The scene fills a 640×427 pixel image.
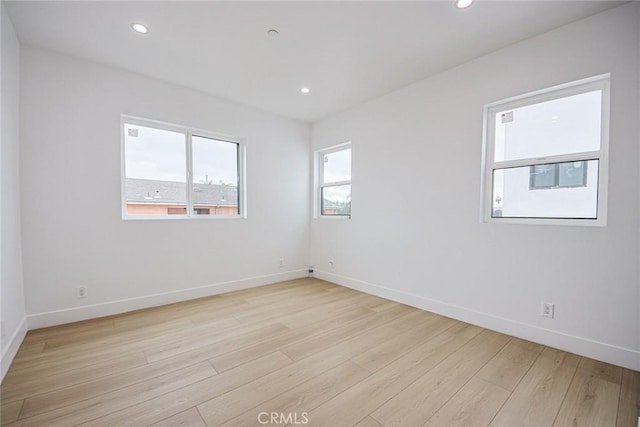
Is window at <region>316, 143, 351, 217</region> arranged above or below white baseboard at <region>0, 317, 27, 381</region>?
above

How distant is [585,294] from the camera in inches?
82.4

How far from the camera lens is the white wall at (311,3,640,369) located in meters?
1.94

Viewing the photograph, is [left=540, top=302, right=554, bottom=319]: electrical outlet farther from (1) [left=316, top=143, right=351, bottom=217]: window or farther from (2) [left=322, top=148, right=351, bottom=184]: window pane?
(2) [left=322, top=148, right=351, bottom=184]: window pane

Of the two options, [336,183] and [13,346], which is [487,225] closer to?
[336,183]

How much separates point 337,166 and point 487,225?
2423 mm

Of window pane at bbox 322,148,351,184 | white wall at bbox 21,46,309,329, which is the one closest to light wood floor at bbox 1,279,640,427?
white wall at bbox 21,46,309,329

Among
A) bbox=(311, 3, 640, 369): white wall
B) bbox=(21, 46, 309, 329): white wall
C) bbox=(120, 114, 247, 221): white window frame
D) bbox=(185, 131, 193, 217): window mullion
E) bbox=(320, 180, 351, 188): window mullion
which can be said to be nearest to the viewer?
bbox=(311, 3, 640, 369): white wall

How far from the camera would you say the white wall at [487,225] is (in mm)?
1944

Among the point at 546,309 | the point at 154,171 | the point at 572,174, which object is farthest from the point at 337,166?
the point at 546,309

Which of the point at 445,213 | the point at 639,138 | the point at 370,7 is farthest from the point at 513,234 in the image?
the point at 370,7

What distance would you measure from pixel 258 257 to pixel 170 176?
1643 millimetres

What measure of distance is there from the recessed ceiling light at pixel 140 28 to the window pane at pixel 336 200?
9.69 feet

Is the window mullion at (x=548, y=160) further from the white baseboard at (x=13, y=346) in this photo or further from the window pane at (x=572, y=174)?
the white baseboard at (x=13, y=346)

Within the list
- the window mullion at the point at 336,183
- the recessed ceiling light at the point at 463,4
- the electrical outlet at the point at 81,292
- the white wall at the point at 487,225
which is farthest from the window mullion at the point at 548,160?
the electrical outlet at the point at 81,292
